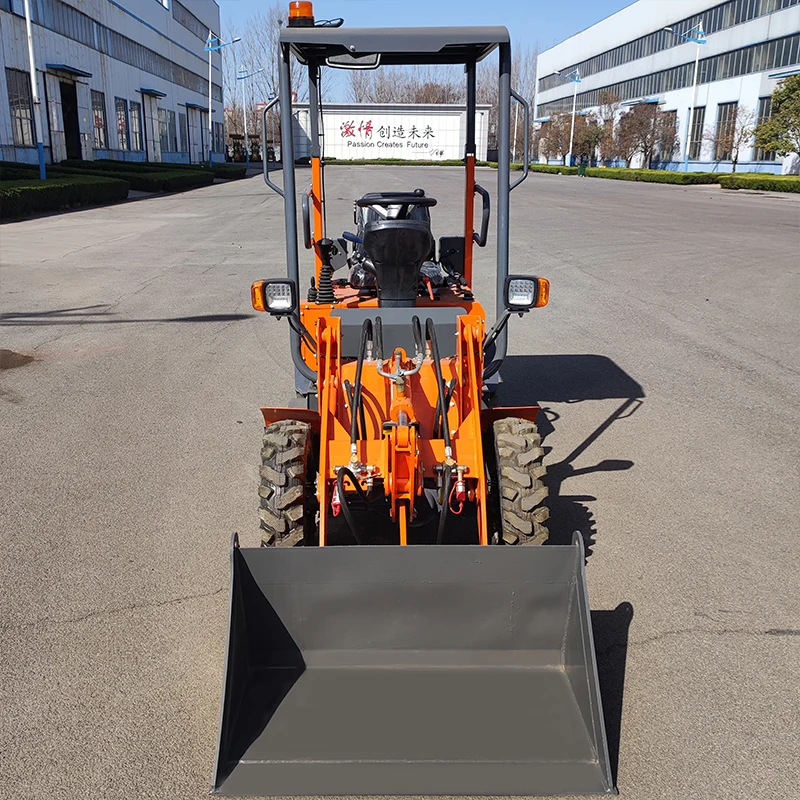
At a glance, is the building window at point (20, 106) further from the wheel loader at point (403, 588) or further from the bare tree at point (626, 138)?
the bare tree at point (626, 138)

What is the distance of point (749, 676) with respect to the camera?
11.9 ft

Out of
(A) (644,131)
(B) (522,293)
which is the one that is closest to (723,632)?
(B) (522,293)

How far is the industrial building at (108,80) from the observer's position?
37688mm

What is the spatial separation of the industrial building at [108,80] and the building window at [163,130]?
0.07 meters

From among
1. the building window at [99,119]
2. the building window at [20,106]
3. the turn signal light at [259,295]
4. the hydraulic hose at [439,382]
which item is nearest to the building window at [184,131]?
the building window at [99,119]

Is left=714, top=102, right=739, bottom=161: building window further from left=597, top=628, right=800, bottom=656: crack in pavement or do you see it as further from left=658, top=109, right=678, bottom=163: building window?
left=597, top=628, right=800, bottom=656: crack in pavement

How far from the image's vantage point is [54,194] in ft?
Answer: 86.5

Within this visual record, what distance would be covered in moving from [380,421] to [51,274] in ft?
39.0

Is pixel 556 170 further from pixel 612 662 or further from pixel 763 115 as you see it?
pixel 612 662

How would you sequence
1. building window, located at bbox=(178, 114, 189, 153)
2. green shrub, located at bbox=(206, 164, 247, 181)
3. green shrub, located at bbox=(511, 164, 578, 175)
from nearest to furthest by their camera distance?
green shrub, located at bbox=(206, 164, 247, 181) → green shrub, located at bbox=(511, 164, 578, 175) → building window, located at bbox=(178, 114, 189, 153)

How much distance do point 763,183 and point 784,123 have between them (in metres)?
4.61

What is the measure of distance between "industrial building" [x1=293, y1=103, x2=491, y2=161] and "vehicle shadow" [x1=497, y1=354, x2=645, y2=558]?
7.04 ft

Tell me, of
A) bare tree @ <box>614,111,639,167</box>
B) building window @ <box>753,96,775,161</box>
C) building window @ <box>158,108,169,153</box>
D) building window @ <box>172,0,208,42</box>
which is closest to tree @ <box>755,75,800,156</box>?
building window @ <box>753,96,775,161</box>

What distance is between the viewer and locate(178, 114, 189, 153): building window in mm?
69125
